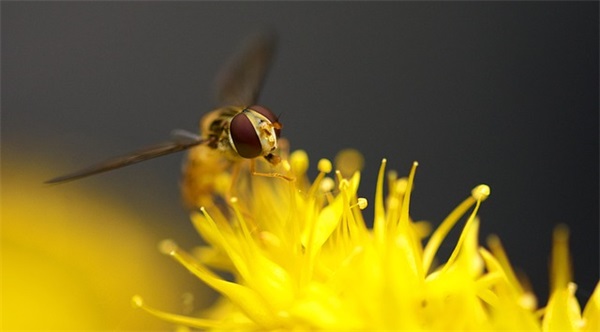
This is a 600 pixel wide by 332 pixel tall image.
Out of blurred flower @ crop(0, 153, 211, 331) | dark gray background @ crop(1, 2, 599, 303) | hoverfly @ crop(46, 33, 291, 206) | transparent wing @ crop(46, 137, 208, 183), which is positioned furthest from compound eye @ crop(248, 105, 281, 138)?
dark gray background @ crop(1, 2, 599, 303)

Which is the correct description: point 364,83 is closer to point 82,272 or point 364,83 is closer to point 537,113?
point 537,113

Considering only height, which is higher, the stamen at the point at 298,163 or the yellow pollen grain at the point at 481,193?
the stamen at the point at 298,163

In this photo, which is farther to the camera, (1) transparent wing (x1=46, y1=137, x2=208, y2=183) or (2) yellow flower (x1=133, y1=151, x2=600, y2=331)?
(1) transparent wing (x1=46, y1=137, x2=208, y2=183)

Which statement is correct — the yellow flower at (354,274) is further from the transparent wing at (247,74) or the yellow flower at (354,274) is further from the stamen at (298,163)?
the transparent wing at (247,74)

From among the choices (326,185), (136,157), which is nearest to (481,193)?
(326,185)

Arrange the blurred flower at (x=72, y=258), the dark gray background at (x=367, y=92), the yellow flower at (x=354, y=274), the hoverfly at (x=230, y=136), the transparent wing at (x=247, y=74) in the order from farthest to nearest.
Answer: the dark gray background at (x=367, y=92) → the blurred flower at (x=72, y=258) → the transparent wing at (x=247, y=74) → the hoverfly at (x=230, y=136) → the yellow flower at (x=354, y=274)

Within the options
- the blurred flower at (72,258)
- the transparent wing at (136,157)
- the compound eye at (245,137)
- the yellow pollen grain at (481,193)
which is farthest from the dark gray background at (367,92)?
the yellow pollen grain at (481,193)

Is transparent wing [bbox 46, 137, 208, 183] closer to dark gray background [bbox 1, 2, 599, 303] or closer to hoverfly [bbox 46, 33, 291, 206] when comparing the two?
hoverfly [bbox 46, 33, 291, 206]
